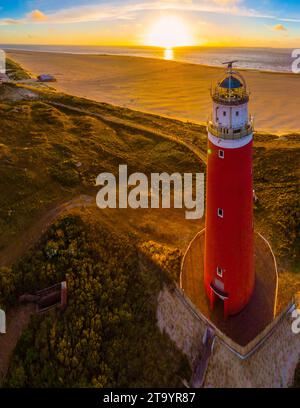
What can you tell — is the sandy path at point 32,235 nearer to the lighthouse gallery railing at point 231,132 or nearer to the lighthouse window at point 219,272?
the lighthouse window at point 219,272

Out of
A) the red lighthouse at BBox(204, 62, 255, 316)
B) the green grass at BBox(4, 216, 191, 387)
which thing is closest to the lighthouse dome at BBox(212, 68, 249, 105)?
the red lighthouse at BBox(204, 62, 255, 316)

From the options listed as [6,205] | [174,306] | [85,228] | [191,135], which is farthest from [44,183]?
[191,135]

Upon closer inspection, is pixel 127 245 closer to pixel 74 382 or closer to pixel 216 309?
pixel 216 309

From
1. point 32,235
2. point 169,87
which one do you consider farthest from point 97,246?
point 169,87

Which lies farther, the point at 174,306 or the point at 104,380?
the point at 174,306
